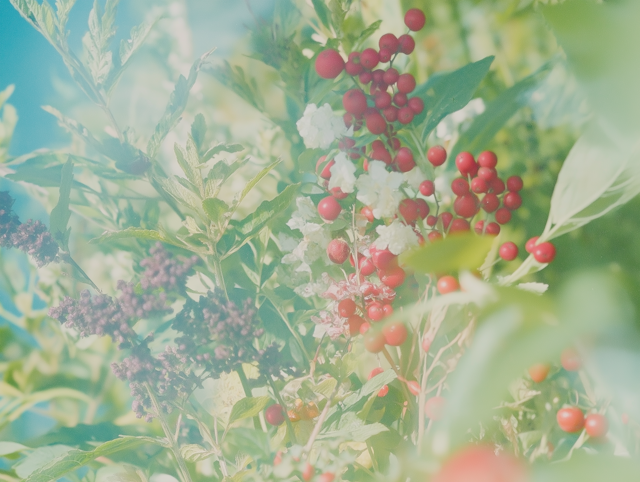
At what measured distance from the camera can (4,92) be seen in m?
0.39

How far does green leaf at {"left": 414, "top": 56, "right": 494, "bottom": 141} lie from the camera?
32 centimetres

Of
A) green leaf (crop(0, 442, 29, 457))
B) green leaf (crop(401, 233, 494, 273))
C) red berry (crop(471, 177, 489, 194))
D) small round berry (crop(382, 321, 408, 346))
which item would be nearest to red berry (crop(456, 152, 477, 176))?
red berry (crop(471, 177, 489, 194))

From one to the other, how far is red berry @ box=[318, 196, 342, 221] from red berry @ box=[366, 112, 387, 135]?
49mm

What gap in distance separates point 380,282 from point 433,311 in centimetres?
4

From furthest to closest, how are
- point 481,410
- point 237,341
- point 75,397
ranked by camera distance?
point 75,397
point 237,341
point 481,410

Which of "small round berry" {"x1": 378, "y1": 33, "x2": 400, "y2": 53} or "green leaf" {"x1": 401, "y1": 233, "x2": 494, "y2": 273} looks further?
"small round berry" {"x1": 378, "y1": 33, "x2": 400, "y2": 53}

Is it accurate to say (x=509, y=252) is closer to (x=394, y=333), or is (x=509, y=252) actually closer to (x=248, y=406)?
(x=394, y=333)

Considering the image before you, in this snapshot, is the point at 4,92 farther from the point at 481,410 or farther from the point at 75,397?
the point at 481,410

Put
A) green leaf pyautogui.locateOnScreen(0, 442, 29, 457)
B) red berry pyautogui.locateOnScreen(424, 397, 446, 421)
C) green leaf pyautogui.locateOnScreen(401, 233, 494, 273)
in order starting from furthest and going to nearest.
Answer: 1. green leaf pyautogui.locateOnScreen(0, 442, 29, 457)
2. red berry pyautogui.locateOnScreen(424, 397, 446, 421)
3. green leaf pyautogui.locateOnScreen(401, 233, 494, 273)

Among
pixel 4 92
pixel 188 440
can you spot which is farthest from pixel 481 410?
pixel 4 92

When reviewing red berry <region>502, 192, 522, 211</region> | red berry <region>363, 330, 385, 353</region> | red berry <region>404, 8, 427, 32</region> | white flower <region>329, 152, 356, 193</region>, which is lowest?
red berry <region>363, 330, 385, 353</region>

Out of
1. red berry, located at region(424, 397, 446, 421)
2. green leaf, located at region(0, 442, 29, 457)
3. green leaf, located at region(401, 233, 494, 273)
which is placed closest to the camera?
green leaf, located at region(401, 233, 494, 273)

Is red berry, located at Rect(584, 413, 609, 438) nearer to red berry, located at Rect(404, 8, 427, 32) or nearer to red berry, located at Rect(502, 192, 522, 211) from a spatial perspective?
red berry, located at Rect(502, 192, 522, 211)

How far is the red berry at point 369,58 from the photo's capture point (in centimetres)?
31
